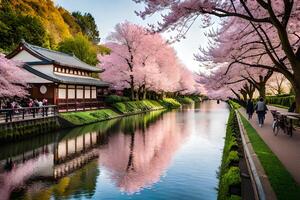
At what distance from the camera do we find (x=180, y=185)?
1385 cm

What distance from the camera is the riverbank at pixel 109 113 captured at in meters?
34.9

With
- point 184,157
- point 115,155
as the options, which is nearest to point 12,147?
point 115,155

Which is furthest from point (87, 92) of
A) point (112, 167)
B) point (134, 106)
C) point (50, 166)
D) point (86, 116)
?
point (112, 167)

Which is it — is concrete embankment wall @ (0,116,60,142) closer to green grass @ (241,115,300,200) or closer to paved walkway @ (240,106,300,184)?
paved walkway @ (240,106,300,184)

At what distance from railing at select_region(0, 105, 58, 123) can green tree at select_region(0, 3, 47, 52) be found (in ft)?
88.4

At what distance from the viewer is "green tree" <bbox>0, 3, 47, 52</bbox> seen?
57.2 m

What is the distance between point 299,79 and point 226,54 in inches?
382

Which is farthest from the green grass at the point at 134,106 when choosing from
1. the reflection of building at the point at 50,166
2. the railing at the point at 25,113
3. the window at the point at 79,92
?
the reflection of building at the point at 50,166

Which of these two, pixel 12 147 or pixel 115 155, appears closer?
pixel 115 155

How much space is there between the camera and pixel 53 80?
36844mm

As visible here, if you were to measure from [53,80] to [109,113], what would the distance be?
11.4 m

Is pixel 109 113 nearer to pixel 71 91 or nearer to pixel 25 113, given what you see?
pixel 71 91

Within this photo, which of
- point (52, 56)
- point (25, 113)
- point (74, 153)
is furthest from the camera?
point (52, 56)

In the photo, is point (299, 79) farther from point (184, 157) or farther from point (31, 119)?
point (31, 119)
